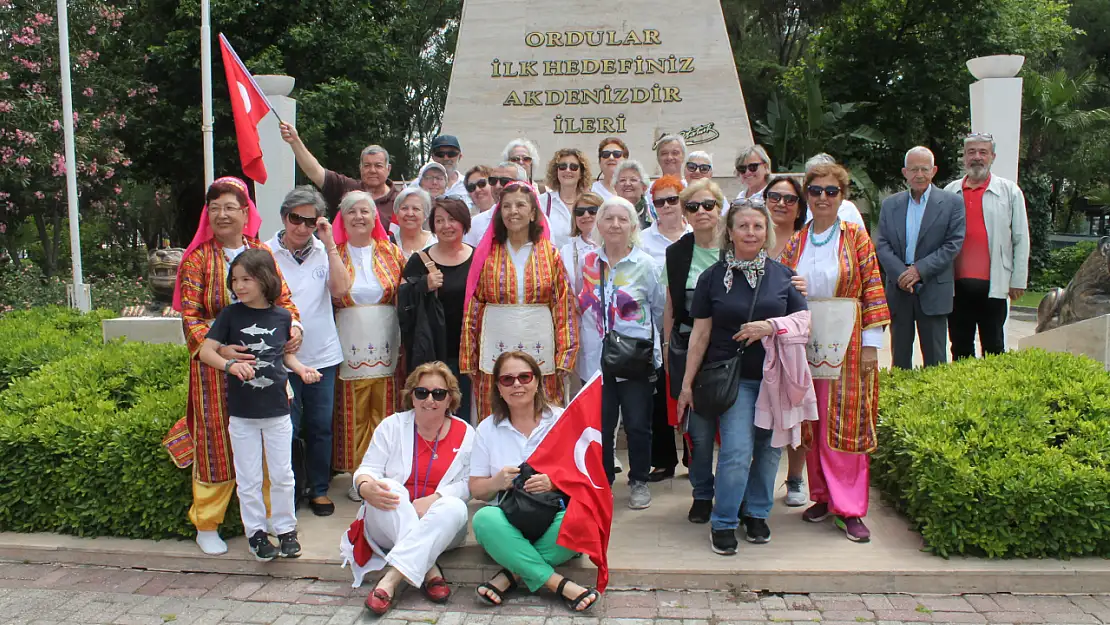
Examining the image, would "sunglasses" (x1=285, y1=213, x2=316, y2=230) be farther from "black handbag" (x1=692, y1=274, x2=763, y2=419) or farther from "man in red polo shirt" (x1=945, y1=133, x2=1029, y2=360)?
"man in red polo shirt" (x1=945, y1=133, x2=1029, y2=360)

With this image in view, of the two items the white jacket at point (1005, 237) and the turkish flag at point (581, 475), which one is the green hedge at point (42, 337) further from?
the white jacket at point (1005, 237)

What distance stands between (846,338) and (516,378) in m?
1.57

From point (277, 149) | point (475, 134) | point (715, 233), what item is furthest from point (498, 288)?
point (277, 149)

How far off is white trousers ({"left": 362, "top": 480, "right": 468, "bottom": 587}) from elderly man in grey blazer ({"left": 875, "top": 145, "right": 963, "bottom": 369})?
355 centimetres

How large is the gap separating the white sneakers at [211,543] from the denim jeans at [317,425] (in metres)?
0.54

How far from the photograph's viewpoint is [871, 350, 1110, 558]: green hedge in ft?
12.6

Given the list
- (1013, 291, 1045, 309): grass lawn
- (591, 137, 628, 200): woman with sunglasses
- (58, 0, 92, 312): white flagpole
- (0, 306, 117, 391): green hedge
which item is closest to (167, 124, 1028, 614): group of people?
(591, 137, 628, 200): woman with sunglasses

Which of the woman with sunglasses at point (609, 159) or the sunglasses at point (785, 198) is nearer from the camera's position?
the sunglasses at point (785, 198)

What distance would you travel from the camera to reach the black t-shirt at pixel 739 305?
3924 millimetres

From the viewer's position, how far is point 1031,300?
1883 centimetres

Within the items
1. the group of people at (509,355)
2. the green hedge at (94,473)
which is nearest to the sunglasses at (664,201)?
the group of people at (509,355)

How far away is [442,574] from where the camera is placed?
152 inches

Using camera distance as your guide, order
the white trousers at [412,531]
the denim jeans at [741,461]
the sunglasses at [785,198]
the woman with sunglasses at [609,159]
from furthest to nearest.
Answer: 1. the woman with sunglasses at [609,159]
2. the sunglasses at [785,198]
3. the denim jeans at [741,461]
4. the white trousers at [412,531]

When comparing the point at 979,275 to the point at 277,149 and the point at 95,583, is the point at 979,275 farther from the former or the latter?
the point at 277,149
